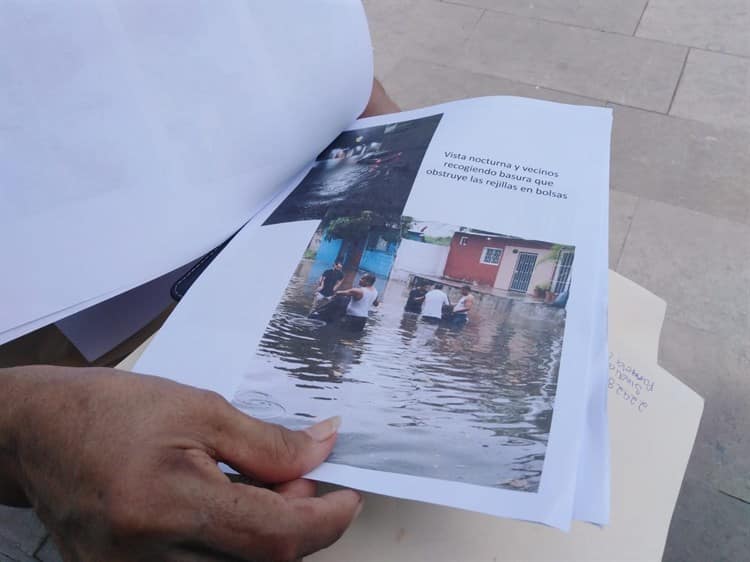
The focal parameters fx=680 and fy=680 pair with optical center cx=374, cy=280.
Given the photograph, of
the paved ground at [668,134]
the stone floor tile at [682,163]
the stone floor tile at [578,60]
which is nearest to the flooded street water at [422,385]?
the paved ground at [668,134]

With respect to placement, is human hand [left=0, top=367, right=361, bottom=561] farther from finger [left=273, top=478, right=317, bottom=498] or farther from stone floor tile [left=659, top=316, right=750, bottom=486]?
stone floor tile [left=659, top=316, right=750, bottom=486]

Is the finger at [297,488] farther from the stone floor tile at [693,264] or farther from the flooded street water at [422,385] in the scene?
the stone floor tile at [693,264]

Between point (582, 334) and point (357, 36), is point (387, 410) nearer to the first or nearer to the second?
point (582, 334)

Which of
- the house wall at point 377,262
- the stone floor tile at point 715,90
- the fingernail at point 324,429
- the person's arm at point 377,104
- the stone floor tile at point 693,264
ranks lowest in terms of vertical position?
the fingernail at point 324,429

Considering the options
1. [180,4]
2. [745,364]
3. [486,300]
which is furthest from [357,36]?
[745,364]

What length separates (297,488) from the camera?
46 centimetres

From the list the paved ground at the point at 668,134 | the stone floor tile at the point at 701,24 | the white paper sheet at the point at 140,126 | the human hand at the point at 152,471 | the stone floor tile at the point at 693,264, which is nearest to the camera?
the human hand at the point at 152,471

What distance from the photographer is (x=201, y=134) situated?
0.59m

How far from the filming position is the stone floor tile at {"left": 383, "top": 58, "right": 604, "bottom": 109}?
6.75 feet

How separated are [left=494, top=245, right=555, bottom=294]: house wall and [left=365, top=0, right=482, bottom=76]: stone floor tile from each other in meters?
1.72

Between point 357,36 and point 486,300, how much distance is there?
30cm

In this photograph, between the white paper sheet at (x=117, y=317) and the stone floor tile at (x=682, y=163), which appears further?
the stone floor tile at (x=682, y=163)

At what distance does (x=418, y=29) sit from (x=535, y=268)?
77.8 inches

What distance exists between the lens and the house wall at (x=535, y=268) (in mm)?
568
